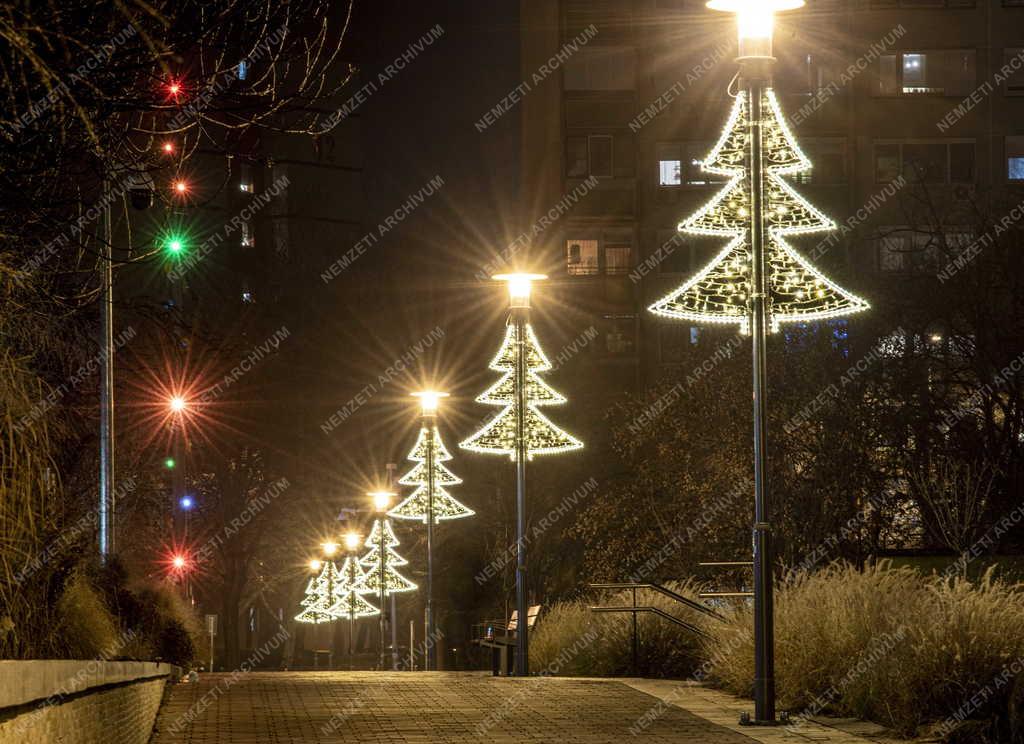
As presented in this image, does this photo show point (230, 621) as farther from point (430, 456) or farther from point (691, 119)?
point (691, 119)

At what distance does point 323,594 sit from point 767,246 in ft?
173

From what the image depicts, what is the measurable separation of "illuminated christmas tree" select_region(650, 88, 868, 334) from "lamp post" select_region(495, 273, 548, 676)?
413 inches

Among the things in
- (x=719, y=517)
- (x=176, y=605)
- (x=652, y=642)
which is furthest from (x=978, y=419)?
(x=176, y=605)

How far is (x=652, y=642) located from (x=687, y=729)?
10.1 m

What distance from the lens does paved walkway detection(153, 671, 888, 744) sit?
14.7m

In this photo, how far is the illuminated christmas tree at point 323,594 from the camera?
64.5m

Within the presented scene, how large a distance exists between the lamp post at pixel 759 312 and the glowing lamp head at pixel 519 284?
39.0 feet

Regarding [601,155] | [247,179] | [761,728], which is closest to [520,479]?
[761,728]

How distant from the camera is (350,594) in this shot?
64438 millimetres

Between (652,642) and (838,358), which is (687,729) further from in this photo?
(838,358)

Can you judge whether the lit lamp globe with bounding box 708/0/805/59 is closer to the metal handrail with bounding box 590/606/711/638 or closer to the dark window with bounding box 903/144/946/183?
the metal handrail with bounding box 590/606/711/638

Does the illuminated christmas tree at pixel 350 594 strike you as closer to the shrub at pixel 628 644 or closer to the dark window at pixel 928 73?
the dark window at pixel 928 73

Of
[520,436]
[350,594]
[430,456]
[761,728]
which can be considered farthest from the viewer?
[350,594]

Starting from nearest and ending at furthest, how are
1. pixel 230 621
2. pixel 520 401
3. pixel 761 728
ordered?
pixel 761 728, pixel 520 401, pixel 230 621
